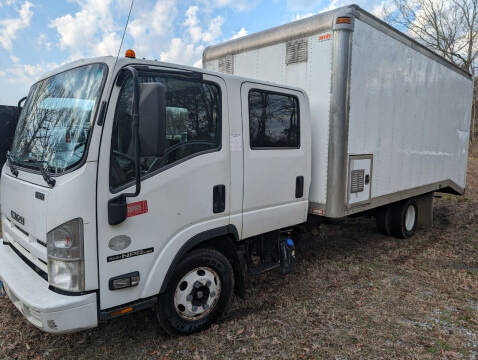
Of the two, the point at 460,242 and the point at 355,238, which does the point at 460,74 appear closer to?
the point at 460,242

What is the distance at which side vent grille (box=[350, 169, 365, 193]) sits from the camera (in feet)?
14.5

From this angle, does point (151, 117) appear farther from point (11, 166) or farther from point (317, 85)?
point (317, 85)

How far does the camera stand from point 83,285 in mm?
2523

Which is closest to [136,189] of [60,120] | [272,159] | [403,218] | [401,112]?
[60,120]

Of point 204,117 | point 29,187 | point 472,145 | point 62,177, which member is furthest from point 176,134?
point 472,145

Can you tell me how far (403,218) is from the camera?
21.8 feet

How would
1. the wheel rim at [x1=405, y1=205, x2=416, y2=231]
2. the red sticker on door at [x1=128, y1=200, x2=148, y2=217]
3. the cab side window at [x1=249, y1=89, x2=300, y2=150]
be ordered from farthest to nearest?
the wheel rim at [x1=405, y1=205, x2=416, y2=231] < the cab side window at [x1=249, y1=89, x2=300, y2=150] < the red sticker on door at [x1=128, y1=200, x2=148, y2=217]

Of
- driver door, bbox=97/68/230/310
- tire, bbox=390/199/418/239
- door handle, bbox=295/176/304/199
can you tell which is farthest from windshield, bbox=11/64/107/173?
tire, bbox=390/199/418/239

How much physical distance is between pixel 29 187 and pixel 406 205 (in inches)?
240

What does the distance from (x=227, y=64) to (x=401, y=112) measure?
270 centimetres

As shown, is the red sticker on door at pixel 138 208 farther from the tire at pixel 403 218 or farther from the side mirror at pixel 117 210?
the tire at pixel 403 218

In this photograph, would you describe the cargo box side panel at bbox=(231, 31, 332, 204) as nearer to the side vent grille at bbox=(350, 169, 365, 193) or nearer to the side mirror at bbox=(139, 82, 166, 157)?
the side vent grille at bbox=(350, 169, 365, 193)

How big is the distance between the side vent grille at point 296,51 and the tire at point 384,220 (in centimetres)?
350

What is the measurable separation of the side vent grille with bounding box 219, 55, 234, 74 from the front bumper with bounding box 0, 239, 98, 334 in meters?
3.69
